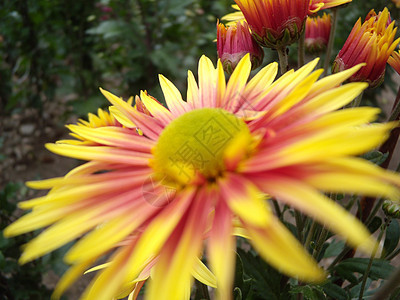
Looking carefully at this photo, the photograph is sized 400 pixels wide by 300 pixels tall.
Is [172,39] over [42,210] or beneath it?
beneath

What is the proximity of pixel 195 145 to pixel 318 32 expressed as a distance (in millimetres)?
512

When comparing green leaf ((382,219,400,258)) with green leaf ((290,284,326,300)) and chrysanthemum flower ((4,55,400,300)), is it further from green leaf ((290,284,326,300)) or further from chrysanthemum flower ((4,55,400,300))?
chrysanthemum flower ((4,55,400,300))

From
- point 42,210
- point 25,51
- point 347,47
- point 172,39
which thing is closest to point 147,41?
point 172,39

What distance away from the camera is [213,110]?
1.55 ft

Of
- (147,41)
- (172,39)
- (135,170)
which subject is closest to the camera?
(135,170)

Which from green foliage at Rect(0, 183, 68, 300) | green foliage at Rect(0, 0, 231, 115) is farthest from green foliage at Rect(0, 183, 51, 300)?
green foliage at Rect(0, 0, 231, 115)

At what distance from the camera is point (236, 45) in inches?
24.1

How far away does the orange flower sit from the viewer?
528 millimetres

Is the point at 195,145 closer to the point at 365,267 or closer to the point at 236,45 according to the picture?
the point at 236,45

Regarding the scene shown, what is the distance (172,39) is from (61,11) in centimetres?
65

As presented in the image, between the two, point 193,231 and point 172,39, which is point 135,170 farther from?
point 172,39

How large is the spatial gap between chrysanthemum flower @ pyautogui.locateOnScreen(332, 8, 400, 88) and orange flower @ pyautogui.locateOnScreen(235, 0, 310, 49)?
74mm

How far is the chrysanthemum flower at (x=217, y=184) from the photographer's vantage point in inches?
11.7

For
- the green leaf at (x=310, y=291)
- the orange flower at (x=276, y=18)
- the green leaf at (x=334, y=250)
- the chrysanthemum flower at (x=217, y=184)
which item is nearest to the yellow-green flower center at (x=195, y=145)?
the chrysanthemum flower at (x=217, y=184)
